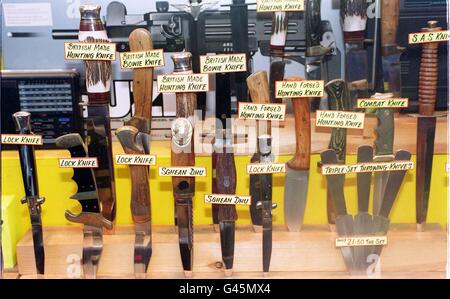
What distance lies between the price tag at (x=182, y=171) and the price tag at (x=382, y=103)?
312 millimetres

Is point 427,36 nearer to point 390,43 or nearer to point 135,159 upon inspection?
point 390,43

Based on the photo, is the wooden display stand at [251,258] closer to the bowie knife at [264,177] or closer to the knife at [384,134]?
the bowie knife at [264,177]

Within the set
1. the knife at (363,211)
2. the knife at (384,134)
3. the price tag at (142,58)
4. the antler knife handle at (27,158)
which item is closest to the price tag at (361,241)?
the knife at (363,211)

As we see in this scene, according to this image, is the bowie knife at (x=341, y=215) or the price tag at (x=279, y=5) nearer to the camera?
the price tag at (x=279, y=5)

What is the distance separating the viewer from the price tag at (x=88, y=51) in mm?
970

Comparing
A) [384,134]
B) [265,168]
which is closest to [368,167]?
[384,134]

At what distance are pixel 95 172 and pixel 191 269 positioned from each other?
0.86 ft

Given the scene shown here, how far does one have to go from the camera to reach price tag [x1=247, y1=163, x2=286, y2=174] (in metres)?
1.01

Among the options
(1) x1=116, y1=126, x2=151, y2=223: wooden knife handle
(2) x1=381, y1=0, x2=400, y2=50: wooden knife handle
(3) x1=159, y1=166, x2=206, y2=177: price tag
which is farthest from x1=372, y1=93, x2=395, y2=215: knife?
(1) x1=116, y1=126, x2=151, y2=223: wooden knife handle

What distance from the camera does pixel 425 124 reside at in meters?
1.07

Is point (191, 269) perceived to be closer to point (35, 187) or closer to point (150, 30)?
point (35, 187)

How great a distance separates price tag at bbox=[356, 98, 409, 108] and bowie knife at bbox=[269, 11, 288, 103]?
0.53 feet

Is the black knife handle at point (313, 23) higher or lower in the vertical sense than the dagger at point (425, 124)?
higher
